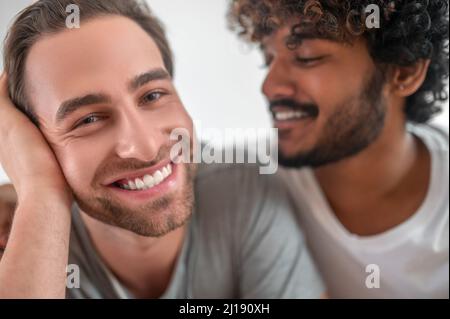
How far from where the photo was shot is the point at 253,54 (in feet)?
2.43

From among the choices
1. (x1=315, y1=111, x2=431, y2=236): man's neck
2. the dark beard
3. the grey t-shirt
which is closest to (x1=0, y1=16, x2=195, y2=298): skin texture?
the grey t-shirt

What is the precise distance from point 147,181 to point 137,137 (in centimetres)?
7

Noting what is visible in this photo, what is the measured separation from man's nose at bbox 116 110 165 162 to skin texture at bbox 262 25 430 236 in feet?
0.64

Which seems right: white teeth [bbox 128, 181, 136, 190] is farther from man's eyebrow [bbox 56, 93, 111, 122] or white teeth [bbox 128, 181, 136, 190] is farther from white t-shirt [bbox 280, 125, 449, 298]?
white t-shirt [bbox 280, 125, 449, 298]

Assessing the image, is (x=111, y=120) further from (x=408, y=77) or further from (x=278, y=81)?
(x=408, y=77)

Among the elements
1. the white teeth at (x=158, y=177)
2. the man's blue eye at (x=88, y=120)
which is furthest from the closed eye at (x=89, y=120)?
the white teeth at (x=158, y=177)

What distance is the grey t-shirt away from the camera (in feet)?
2.44

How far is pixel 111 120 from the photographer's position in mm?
601

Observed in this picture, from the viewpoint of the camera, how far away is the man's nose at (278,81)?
72 cm

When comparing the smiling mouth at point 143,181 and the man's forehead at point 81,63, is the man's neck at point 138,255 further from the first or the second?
the man's forehead at point 81,63
